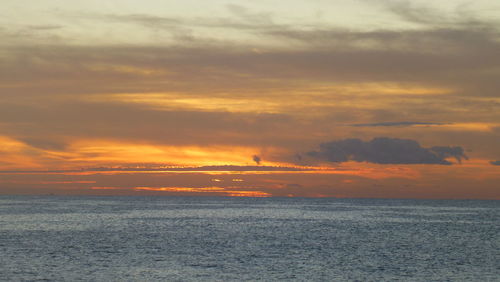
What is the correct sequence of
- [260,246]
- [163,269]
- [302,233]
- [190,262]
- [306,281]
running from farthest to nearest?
1. [302,233]
2. [260,246]
3. [190,262]
4. [163,269]
5. [306,281]

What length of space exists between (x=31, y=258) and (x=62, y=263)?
5.76m

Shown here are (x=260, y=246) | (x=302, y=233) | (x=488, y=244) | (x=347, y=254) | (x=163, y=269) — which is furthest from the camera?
(x=302, y=233)

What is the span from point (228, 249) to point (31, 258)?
999 inches

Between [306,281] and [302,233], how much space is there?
5919 centimetres

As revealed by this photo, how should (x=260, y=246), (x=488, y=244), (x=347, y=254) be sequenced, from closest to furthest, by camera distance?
(x=347, y=254), (x=260, y=246), (x=488, y=244)

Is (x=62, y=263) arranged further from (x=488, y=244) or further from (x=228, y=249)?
(x=488, y=244)

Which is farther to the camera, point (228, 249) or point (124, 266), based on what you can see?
point (228, 249)

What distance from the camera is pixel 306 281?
56.3m

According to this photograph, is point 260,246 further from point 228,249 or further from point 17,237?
point 17,237

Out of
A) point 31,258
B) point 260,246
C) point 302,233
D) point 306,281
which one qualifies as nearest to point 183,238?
point 260,246

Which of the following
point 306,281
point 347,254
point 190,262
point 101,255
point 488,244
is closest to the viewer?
point 306,281

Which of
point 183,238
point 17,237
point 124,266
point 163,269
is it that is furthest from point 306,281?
point 17,237

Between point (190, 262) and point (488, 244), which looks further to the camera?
point (488, 244)

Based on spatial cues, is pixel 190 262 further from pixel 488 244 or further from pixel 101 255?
pixel 488 244
